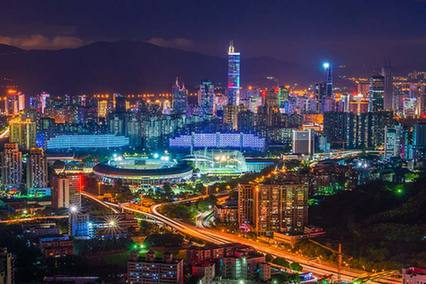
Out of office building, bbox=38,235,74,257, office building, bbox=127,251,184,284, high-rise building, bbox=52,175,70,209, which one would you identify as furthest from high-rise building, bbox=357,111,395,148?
office building, bbox=127,251,184,284

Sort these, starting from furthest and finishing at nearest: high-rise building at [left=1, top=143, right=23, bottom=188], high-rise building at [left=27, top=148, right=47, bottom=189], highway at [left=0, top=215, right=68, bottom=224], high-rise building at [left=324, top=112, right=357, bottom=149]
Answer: high-rise building at [left=324, top=112, right=357, bottom=149] < high-rise building at [left=1, top=143, right=23, bottom=188] < high-rise building at [left=27, top=148, right=47, bottom=189] < highway at [left=0, top=215, right=68, bottom=224]

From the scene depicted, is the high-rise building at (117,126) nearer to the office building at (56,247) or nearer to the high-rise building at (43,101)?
the high-rise building at (43,101)

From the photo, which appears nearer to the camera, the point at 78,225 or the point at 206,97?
the point at 78,225

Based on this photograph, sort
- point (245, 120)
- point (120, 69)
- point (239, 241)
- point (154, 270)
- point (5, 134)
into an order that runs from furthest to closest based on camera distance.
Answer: point (120, 69) → point (245, 120) → point (5, 134) → point (239, 241) → point (154, 270)

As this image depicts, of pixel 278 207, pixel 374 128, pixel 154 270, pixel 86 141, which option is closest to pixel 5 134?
pixel 86 141

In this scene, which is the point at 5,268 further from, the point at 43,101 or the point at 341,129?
the point at 43,101

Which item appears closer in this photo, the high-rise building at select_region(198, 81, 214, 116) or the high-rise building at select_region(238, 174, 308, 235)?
the high-rise building at select_region(238, 174, 308, 235)

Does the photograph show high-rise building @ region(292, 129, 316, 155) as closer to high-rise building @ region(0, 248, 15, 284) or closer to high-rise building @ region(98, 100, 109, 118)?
high-rise building @ region(98, 100, 109, 118)
